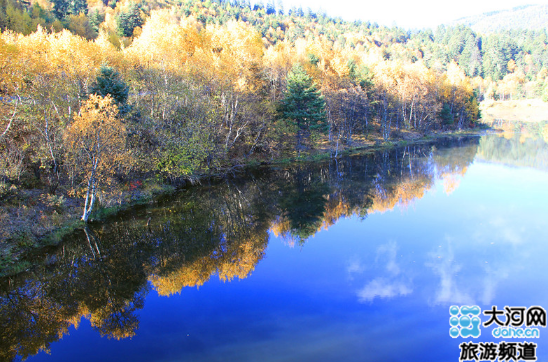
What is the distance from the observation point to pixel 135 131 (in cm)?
2814

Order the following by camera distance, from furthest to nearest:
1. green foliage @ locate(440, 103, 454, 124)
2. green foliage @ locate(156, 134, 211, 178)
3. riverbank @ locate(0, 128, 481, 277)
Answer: green foliage @ locate(440, 103, 454, 124), green foliage @ locate(156, 134, 211, 178), riverbank @ locate(0, 128, 481, 277)

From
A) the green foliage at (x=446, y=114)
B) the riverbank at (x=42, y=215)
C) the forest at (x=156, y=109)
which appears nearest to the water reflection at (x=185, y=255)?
the riverbank at (x=42, y=215)

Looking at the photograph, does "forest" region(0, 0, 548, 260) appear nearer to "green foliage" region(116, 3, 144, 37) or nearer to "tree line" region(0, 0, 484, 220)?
"tree line" region(0, 0, 484, 220)

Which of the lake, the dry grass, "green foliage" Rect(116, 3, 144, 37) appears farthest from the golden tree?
the dry grass

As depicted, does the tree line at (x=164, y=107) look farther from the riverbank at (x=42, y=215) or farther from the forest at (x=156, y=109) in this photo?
the riverbank at (x=42, y=215)

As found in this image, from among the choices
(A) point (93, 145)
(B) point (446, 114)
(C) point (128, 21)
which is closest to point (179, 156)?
(A) point (93, 145)

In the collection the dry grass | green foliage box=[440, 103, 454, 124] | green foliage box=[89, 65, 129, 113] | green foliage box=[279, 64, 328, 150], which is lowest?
green foliage box=[89, 65, 129, 113]

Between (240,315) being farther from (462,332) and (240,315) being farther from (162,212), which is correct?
(162,212)

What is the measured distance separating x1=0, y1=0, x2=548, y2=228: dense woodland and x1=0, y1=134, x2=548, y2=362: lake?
4.67m

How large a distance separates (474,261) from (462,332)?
19.9 feet

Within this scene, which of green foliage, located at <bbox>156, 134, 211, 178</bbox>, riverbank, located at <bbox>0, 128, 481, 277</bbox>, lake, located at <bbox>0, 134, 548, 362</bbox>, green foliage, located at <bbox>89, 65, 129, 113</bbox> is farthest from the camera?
green foliage, located at <bbox>156, 134, 211, 178</bbox>

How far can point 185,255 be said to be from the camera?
59.1ft

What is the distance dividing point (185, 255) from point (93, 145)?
917 cm

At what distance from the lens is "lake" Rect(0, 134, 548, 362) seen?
11469mm
